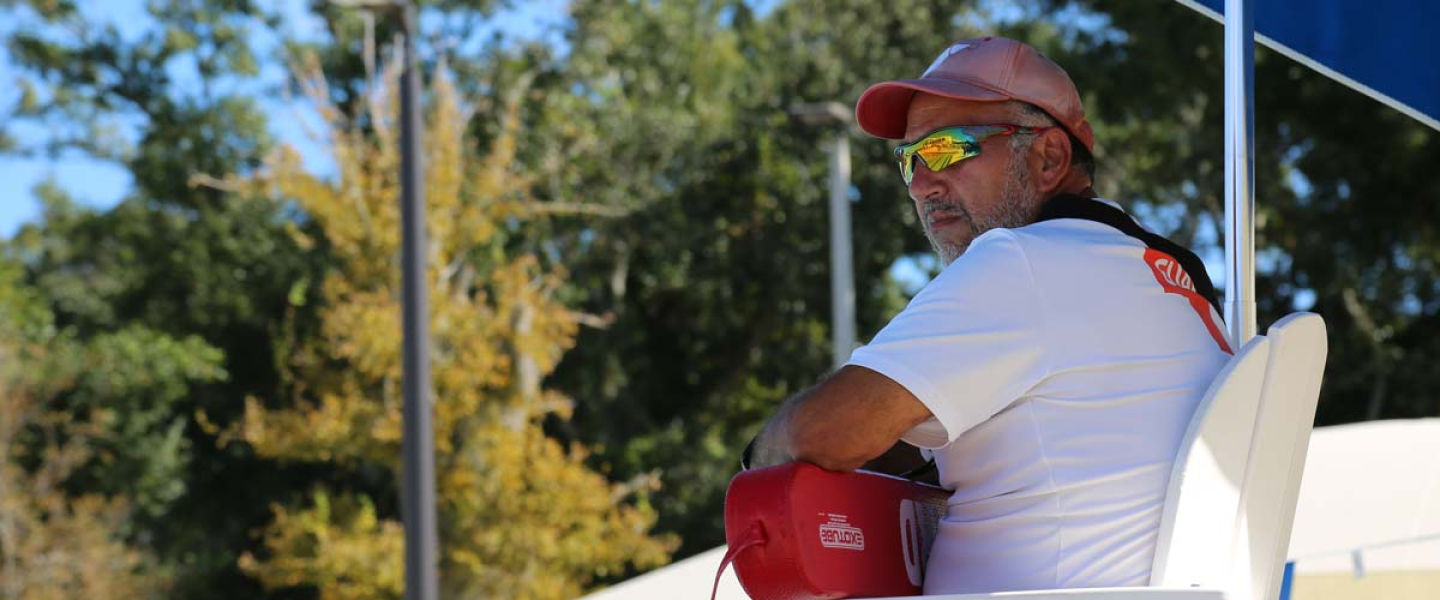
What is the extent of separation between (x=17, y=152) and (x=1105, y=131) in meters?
14.2

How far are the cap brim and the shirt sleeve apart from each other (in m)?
0.36

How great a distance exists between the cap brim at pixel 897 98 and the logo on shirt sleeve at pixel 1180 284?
33 cm

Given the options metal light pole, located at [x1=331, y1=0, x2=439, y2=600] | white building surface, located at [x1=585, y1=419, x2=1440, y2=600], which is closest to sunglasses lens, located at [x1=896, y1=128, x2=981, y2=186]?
white building surface, located at [x1=585, y1=419, x2=1440, y2=600]

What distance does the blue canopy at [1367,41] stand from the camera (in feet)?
10.9

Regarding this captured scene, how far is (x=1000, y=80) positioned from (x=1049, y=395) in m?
0.53

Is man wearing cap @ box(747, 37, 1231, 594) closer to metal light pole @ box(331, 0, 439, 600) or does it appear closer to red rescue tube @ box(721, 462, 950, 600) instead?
red rescue tube @ box(721, 462, 950, 600)

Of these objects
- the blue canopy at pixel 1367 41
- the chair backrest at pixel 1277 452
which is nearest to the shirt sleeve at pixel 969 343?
the chair backrest at pixel 1277 452

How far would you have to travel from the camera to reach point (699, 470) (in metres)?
22.4

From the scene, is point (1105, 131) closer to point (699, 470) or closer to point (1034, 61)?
point (699, 470)

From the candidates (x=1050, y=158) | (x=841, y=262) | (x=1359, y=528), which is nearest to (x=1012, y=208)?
(x=1050, y=158)

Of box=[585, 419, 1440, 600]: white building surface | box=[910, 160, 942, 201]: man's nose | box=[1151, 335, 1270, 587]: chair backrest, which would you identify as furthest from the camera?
box=[585, 419, 1440, 600]: white building surface

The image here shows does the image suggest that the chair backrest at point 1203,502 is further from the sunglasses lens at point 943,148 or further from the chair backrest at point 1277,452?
the sunglasses lens at point 943,148

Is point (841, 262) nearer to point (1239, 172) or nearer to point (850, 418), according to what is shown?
point (1239, 172)

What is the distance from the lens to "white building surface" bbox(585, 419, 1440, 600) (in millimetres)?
4172
